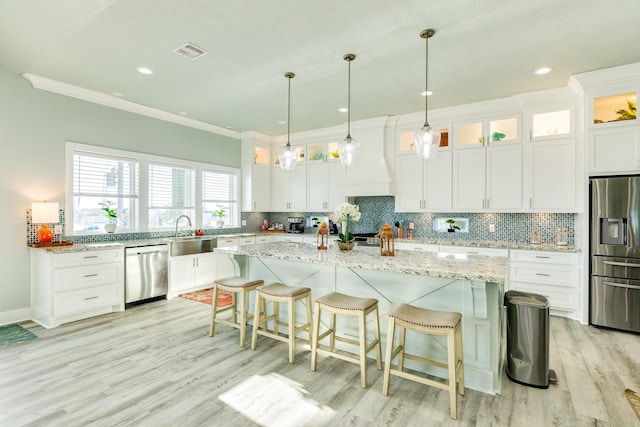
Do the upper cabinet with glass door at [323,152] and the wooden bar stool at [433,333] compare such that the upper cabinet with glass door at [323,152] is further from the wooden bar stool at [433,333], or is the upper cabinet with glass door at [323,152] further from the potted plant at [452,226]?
the wooden bar stool at [433,333]

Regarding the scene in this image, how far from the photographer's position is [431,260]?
8.54 feet

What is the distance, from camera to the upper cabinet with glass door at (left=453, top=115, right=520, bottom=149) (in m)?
4.48

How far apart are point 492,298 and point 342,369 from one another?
132 cm

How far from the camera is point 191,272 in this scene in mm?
5145

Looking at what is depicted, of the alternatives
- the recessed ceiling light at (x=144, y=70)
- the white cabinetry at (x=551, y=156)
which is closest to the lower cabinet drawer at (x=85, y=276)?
the recessed ceiling light at (x=144, y=70)

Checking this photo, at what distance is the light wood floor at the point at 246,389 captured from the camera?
2061 millimetres

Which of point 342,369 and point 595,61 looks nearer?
point 342,369

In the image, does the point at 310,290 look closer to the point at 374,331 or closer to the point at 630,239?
the point at 374,331

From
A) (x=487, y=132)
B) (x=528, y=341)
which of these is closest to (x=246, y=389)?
(x=528, y=341)

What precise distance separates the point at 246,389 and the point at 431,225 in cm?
392

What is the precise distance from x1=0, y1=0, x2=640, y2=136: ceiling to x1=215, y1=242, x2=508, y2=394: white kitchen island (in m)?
1.94

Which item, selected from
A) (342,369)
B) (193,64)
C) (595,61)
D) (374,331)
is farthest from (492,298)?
(193,64)

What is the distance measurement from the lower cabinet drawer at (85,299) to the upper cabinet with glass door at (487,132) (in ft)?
16.9

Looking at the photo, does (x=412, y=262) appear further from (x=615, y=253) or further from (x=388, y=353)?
(x=615, y=253)
